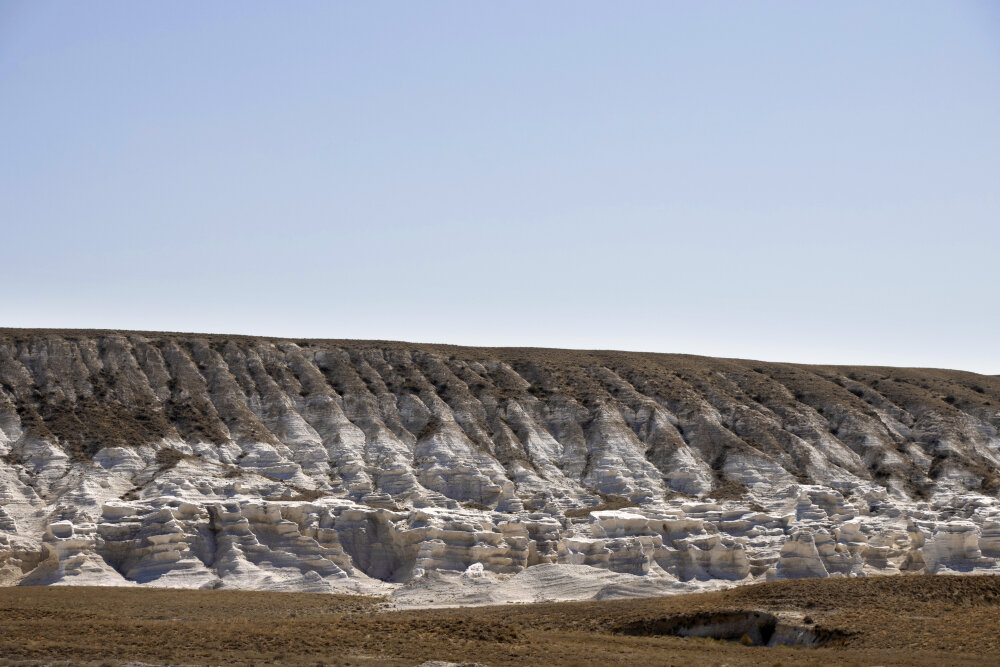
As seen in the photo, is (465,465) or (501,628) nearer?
(501,628)

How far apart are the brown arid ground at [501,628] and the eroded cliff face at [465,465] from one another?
6203mm

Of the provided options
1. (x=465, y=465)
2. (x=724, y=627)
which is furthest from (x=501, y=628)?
(x=465, y=465)

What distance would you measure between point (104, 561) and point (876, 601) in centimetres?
3805

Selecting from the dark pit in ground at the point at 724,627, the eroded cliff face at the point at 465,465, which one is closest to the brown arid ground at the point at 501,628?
the dark pit in ground at the point at 724,627

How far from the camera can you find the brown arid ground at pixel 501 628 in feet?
110

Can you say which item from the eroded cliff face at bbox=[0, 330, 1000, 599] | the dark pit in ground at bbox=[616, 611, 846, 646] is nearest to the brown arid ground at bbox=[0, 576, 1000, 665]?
the dark pit in ground at bbox=[616, 611, 846, 646]

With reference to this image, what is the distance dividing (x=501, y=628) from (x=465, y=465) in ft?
107

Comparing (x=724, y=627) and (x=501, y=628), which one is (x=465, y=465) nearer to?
(x=724, y=627)

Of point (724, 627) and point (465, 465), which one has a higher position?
point (465, 465)

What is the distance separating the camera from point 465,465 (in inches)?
2781

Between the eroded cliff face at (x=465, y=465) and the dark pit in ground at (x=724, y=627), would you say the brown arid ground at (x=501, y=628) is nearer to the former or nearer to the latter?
the dark pit in ground at (x=724, y=627)

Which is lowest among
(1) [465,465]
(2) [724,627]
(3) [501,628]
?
(2) [724,627]

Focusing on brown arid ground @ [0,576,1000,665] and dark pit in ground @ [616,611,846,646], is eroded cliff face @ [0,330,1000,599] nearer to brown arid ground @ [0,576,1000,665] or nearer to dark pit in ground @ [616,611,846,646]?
brown arid ground @ [0,576,1000,665]

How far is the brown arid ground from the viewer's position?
1323 inches
